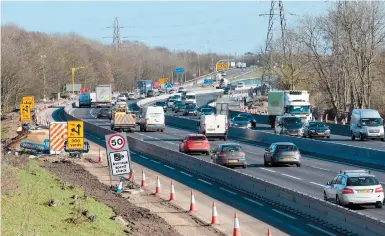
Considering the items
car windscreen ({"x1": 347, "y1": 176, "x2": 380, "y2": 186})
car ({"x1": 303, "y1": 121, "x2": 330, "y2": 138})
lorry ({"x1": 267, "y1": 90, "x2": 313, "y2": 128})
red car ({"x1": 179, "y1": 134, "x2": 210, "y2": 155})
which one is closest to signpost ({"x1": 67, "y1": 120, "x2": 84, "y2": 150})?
red car ({"x1": 179, "y1": 134, "x2": 210, "y2": 155})

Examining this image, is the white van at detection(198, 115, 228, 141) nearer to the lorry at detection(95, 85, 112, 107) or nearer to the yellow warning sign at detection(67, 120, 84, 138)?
the yellow warning sign at detection(67, 120, 84, 138)

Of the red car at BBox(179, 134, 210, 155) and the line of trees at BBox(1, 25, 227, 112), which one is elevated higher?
the line of trees at BBox(1, 25, 227, 112)

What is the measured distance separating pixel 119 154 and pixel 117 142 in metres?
0.46

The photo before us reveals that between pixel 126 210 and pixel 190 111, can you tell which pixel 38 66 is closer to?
pixel 190 111

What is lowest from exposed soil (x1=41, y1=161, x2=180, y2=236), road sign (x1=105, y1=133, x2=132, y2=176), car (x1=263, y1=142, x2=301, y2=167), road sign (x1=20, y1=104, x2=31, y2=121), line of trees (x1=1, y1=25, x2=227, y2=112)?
exposed soil (x1=41, y1=161, x2=180, y2=236)

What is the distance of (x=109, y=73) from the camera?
627ft

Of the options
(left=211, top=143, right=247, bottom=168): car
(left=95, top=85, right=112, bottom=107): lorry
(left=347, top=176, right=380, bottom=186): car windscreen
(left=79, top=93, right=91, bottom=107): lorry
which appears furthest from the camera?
(left=79, top=93, right=91, bottom=107): lorry

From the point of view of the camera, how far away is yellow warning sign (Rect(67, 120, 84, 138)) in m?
41.1

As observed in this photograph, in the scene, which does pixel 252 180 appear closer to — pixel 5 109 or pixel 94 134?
pixel 94 134

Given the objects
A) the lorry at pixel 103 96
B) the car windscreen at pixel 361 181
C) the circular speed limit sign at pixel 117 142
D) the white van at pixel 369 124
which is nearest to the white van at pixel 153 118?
the white van at pixel 369 124

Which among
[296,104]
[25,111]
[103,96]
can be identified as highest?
[103,96]

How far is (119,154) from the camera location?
98.6 feet

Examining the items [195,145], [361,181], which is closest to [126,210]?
[361,181]

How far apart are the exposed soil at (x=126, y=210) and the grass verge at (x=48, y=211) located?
23.2 inches
